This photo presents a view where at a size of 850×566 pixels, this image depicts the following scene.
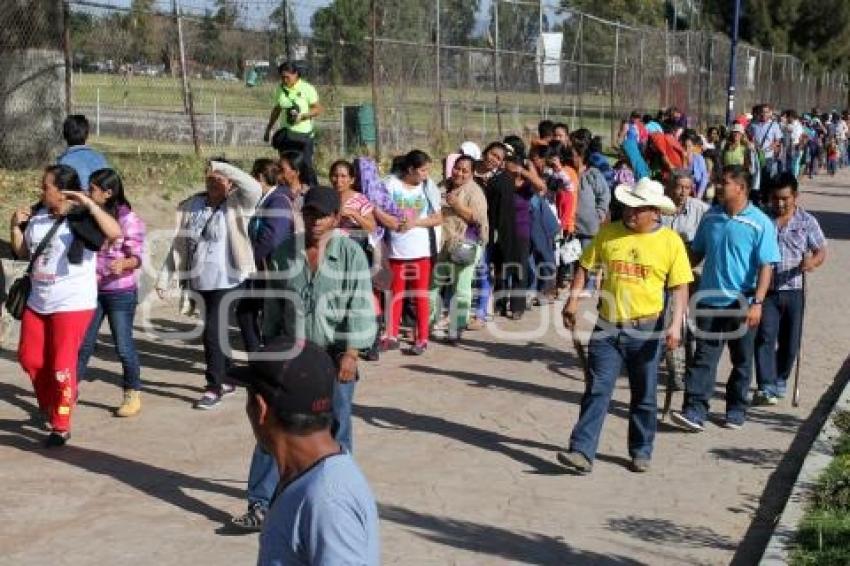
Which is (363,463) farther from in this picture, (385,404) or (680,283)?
(680,283)

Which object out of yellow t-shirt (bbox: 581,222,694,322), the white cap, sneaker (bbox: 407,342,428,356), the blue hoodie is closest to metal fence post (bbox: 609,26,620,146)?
the white cap

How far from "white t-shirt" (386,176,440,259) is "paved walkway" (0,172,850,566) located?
94 cm

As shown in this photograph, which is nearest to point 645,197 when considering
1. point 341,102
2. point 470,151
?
point 470,151

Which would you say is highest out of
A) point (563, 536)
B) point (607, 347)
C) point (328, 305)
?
point (328, 305)

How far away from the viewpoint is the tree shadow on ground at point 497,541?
6363 millimetres

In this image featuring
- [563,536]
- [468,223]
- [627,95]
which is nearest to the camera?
[563,536]

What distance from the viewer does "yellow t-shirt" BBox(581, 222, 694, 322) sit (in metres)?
7.68

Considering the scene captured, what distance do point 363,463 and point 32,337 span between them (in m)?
2.14

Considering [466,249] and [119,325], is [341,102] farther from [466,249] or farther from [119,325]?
[119,325]

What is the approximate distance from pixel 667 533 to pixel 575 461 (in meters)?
1.01

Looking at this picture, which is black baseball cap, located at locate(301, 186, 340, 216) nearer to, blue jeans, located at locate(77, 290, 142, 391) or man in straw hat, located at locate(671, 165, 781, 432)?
blue jeans, located at locate(77, 290, 142, 391)

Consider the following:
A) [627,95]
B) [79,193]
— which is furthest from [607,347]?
[627,95]

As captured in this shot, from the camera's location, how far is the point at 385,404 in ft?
30.8

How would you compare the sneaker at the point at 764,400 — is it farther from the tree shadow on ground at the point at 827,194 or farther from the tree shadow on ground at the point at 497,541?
the tree shadow on ground at the point at 827,194
